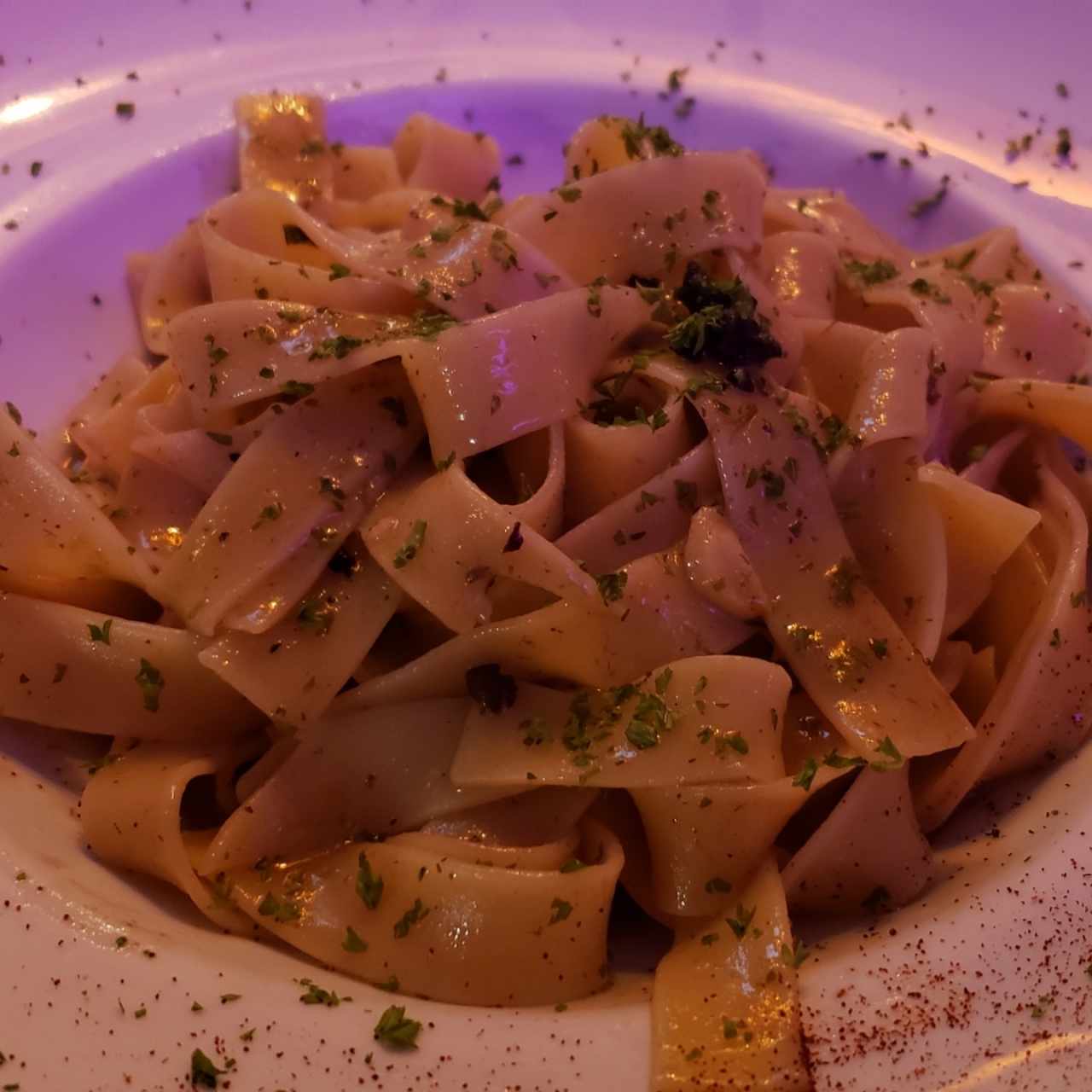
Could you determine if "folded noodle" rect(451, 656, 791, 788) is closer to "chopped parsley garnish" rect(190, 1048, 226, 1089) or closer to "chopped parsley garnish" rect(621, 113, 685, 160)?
"chopped parsley garnish" rect(190, 1048, 226, 1089)

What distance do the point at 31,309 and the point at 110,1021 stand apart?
262 centimetres

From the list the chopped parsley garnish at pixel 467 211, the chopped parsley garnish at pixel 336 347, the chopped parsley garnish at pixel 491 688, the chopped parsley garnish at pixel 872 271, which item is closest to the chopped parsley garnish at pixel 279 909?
the chopped parsley garnish at pixel 491 688

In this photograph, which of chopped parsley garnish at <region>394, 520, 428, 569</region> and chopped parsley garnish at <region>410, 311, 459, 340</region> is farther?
chopped parsley garnish at <region>410, 311, 459, 340</region>

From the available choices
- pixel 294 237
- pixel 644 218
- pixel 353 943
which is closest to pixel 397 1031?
pixel 353 943

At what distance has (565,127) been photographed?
5.02 m

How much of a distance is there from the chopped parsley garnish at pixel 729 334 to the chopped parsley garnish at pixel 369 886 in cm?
173

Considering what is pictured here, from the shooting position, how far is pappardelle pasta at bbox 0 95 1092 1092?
2885 millimetres

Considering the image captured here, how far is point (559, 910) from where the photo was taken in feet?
9.29

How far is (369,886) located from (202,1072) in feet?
2.02

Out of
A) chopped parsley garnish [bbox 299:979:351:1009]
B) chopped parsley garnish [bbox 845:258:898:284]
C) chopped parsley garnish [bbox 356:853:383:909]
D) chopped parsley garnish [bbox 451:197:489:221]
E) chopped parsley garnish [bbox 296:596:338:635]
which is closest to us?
chopped parsley garnish [bbox 299:979:351:1009]

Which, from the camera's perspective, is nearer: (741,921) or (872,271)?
(741,921)

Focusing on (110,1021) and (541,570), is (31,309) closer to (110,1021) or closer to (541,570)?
(541,570)

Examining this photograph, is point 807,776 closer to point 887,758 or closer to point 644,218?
point 887,758

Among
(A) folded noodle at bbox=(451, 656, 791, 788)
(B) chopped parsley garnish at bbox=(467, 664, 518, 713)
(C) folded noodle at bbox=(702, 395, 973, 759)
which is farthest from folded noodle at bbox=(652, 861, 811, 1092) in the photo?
(B) chopped parsley garnish at bbox=(467, 664, 518, 713)
